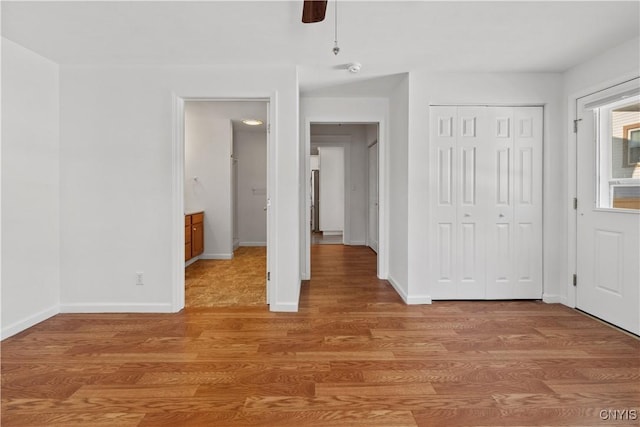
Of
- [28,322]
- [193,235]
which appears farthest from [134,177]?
[193,235]

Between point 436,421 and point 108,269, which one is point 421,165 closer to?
point 436,421

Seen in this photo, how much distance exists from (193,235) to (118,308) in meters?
2.16

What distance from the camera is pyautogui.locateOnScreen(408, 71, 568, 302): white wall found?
130 inches

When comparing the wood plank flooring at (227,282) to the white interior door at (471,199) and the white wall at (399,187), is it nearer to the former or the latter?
the white wall at (399,187)

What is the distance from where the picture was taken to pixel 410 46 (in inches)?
107

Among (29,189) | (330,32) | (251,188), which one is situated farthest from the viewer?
(251,188)

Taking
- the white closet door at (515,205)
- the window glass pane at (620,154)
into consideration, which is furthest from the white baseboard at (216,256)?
the window glass pane at (620,154)

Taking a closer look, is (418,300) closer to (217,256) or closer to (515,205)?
(515,205)

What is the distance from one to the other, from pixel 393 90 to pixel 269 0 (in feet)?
7.08

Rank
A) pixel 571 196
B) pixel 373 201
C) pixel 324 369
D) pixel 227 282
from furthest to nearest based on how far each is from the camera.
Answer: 1. pixel 373 201
2. pixel 227 282
3. pixel 571 196
4. pixel 324 369

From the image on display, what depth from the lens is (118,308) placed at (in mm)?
3127

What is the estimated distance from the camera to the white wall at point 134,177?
10.1ft

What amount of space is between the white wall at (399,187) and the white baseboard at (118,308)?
7.68 ft

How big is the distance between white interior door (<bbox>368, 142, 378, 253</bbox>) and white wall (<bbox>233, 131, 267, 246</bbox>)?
218cm
